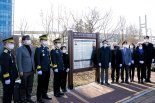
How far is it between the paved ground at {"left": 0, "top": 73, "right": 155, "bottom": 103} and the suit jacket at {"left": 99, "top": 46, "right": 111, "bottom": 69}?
945 mm

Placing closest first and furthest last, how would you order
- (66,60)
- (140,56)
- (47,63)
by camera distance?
(47,63)
(66,60)
(140,56)

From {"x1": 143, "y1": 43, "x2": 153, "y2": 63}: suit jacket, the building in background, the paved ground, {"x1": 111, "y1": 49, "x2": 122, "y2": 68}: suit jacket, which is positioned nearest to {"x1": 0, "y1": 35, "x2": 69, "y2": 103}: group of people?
the paved ground

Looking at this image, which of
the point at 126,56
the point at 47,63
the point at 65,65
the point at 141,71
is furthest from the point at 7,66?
the point at 141,71

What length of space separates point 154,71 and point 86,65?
27.2 ft

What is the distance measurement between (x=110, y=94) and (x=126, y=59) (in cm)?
318

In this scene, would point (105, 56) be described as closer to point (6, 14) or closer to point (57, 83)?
point (57, 83)

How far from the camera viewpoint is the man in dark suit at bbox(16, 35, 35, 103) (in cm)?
876

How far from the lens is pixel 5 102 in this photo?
7.82m

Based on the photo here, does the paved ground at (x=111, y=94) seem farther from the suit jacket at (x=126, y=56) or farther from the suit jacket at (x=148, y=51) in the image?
the suit jacket at (x=148, y=51)

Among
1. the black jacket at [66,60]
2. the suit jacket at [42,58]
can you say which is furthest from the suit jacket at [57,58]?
the suit jacket at [42,58]

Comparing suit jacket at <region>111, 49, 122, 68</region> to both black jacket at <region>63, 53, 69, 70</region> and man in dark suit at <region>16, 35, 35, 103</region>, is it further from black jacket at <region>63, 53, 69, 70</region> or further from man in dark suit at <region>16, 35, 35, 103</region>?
man in dark suit at <region>16, 35, 35, 103</region>

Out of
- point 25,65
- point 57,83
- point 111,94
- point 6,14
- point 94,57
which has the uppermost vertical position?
point 6,14

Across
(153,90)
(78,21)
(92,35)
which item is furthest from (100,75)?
(78,21)

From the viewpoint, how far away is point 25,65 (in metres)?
8.85
